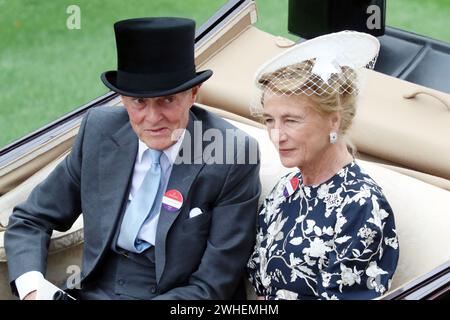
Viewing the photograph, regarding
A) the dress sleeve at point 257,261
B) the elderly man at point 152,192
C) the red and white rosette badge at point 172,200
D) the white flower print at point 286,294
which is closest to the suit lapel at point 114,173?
the elderly man at point 152,192

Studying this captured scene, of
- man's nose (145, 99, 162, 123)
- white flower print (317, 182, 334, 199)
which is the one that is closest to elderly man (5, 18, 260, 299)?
man's nose (145, 99, 162, 123)

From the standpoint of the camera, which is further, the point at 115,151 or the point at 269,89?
the point at 115,151

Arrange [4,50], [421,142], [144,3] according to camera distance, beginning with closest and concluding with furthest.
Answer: [421,142] < [4,50] < [144,3]

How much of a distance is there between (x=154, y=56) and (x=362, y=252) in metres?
0.83

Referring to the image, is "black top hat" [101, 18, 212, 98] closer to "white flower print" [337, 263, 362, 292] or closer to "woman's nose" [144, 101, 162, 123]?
"woman's nose" [144, 101, 162, 123]

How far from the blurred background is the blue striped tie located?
8.74 ft

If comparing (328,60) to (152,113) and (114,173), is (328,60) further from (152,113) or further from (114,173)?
(114,173)

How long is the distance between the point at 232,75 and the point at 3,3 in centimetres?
386

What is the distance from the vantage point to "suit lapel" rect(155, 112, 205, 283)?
2797mm

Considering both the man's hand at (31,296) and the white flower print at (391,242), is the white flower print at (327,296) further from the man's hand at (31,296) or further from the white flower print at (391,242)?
the man's hand at (31,296)

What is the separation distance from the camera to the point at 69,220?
3018mm

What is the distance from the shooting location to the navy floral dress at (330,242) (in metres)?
2.55
